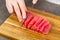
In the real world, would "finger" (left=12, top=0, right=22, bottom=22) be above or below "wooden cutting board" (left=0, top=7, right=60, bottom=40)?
above

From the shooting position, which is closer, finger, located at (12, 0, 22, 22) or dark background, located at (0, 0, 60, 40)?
finger, located at (12, 0, 22, 22)

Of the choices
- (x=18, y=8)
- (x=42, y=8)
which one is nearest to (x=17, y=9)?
(x=18, y=8)

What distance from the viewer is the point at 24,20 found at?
3.62 ft

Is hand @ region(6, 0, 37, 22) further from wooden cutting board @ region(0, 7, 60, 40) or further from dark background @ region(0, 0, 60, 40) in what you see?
dark background @ region(0, 0, 60, 40)

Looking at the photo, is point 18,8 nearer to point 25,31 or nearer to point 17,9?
point 17,9

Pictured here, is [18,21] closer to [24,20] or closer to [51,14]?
[24,20]

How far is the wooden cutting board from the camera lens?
1053 millimetres

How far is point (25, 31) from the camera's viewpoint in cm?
108

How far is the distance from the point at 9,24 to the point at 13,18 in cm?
6

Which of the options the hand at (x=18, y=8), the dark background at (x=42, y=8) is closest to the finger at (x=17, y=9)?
the hand at (x=18, y=8)

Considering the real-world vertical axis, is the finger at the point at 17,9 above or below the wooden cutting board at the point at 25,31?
above

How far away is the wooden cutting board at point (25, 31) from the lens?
1053 mm

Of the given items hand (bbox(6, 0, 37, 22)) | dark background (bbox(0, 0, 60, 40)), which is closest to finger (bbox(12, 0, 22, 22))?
hand (bbox(6, 0, 37, 22))

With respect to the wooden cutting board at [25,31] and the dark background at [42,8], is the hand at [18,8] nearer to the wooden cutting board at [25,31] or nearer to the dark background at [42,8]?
the wooden cutting board at [25,31]
